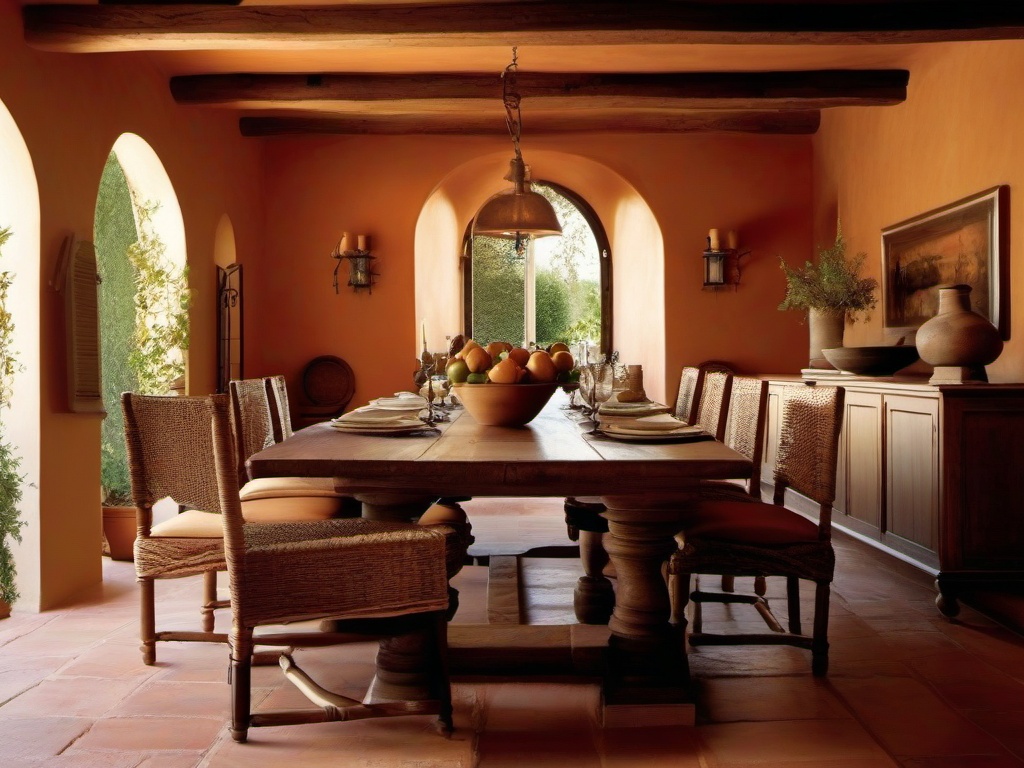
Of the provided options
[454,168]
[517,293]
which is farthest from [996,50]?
[517,293]

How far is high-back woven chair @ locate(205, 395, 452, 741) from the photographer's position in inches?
80.0

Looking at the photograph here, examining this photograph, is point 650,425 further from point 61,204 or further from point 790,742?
point 61,204

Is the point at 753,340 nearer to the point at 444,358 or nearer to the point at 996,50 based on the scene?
the point at 996,50

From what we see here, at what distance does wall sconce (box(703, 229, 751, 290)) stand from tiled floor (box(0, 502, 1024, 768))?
3.62 m

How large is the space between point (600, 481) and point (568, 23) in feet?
8.31

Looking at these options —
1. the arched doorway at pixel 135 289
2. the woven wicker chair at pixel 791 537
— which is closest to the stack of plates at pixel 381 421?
the woven wicker chair at pixel 791 537

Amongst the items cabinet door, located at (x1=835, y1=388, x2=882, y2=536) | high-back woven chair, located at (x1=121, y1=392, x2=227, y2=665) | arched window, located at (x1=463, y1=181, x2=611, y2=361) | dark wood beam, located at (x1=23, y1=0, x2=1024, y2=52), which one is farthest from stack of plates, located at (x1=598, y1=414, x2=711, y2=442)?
arched window, located at (x1=463, y1=181, x2=611, y2=361)

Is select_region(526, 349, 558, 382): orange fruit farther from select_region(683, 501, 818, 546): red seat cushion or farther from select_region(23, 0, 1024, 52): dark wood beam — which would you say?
select_region(23, 0, 1024, 52): dark wood beam

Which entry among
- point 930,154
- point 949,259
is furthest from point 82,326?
point 930,154

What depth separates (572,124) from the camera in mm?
6414

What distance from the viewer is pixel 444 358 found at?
11.2 ft

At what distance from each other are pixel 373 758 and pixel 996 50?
13.3ft

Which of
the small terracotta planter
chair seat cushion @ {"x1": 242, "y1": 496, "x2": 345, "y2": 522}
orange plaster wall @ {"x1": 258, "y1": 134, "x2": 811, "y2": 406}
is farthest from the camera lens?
orange plaster wall @ {"x1": 258, "y1": 134, "x2": 811, "y2": 406}

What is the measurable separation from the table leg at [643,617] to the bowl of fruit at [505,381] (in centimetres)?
48
